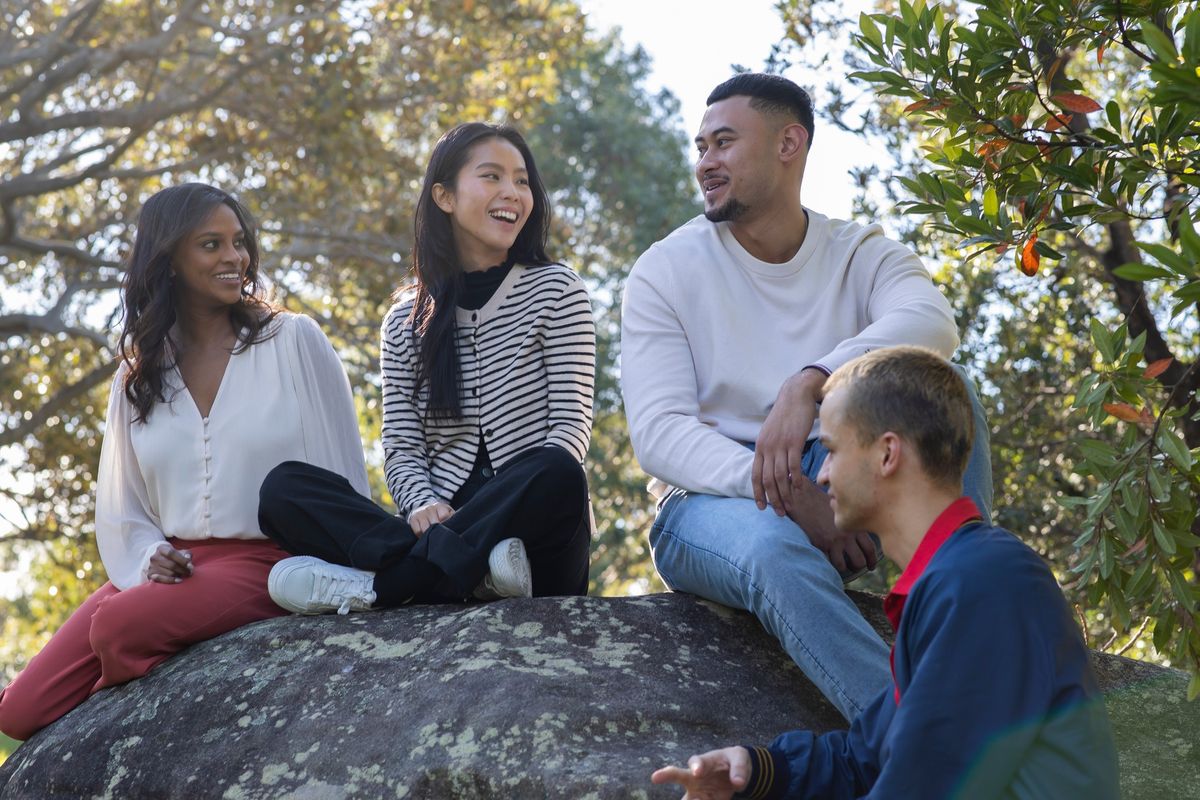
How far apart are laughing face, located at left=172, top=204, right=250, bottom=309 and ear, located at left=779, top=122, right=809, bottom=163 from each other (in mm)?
1962

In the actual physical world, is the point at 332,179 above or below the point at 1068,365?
above

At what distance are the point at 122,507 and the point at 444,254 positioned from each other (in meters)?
1.43

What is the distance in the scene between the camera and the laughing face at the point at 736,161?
433 cm

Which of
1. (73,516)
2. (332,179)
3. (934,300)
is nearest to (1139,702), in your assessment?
(934,300)

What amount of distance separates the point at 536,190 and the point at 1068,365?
3.18 meters

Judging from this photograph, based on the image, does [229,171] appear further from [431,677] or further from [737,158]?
[431,677]

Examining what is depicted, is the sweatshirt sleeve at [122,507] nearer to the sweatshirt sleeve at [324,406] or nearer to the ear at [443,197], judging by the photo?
the sweatshirt sleeve at [324,406]

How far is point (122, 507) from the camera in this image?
4570 mm

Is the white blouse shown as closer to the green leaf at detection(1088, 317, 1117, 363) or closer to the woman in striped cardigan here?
the woman in striped cardigan

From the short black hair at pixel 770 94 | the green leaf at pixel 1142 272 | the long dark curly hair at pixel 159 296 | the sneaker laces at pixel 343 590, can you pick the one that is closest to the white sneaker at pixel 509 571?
the sneaker laces at pixel 343 590

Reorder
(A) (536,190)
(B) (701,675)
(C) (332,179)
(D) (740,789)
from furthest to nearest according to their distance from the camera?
1. (C) (332,179)
2. (A) (536,190)
3. (B) (701,675)
4. (D) (740,789)

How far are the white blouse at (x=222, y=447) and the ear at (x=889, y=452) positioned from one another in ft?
7.87

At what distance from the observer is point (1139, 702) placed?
12.8ft

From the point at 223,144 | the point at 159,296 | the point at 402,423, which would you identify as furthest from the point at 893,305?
the point at 223,144
